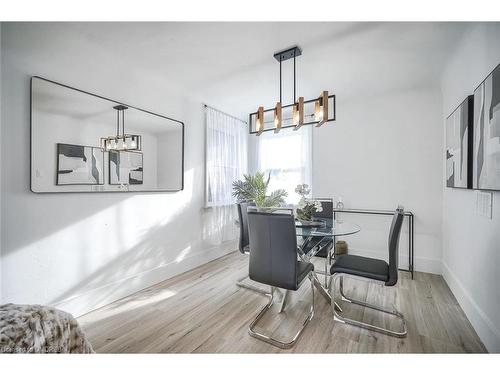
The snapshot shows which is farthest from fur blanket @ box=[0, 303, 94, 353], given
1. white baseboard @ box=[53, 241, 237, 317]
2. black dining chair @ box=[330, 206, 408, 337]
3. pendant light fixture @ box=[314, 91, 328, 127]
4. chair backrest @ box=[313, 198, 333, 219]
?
chair backrest @ box=[313, 198, 333, 219]

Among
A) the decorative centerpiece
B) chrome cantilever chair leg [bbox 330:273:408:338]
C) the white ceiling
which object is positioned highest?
the white ceiling

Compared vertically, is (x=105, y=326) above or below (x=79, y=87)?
below

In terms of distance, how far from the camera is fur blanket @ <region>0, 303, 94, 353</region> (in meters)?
0.81

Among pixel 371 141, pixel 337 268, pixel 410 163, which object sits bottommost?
pixel 337 268

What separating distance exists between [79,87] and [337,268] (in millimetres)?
2809

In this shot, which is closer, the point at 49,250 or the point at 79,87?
the point at 49,250

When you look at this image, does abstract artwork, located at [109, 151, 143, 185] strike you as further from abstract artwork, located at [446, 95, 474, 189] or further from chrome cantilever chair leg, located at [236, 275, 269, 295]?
abstract artwork, located at [446, 95, 474, 189]

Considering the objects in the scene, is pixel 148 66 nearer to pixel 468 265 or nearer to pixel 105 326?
pixel 105 326

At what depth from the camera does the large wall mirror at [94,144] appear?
1.83m

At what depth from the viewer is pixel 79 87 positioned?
2.06 meters

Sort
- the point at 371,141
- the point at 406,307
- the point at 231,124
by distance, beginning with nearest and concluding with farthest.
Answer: the point at 406,307 → the point at 371,141 → the point at 231,124

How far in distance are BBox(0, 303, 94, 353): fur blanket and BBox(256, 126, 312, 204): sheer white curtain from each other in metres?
3.54
